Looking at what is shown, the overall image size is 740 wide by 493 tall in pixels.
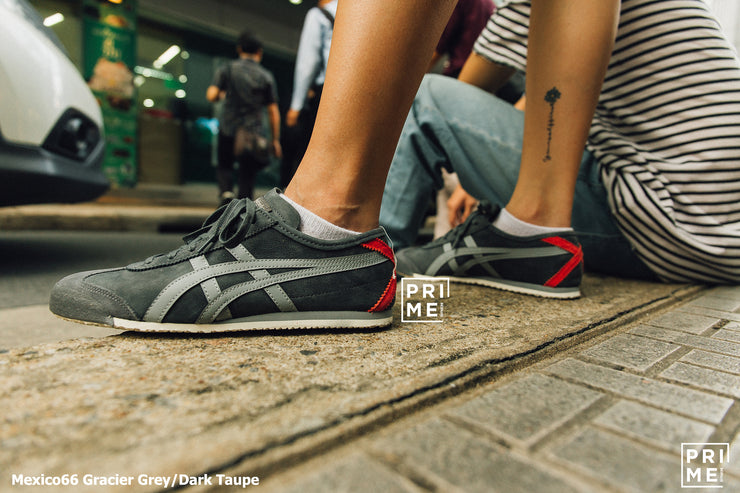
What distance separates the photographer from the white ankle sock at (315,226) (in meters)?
0.95

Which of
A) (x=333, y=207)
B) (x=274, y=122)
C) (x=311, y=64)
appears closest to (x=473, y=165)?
(x=333, y=207)

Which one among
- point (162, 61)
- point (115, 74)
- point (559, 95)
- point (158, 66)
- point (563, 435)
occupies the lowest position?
point (563, 435)

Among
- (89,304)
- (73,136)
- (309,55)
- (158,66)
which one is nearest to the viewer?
(89,304)

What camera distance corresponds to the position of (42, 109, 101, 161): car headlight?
6.83ft

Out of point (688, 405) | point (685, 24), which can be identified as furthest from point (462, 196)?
point (688, 405)

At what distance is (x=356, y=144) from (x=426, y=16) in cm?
28

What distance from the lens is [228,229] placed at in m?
0.94

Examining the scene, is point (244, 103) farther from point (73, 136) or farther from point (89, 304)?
point (89, 304)

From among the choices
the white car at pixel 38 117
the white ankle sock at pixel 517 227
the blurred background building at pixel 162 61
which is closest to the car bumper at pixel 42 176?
the white car at pixel 38 117

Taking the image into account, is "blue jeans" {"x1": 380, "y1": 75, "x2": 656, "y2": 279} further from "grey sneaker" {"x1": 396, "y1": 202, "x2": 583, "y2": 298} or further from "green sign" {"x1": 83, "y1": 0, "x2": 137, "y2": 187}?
"green sign" {"x1": 83, "y1": 0, "x2": 137, "y2": 187}

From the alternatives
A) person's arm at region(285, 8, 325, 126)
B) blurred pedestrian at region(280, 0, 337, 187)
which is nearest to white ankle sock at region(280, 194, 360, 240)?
blurred pedestrian at region(280, 0, 337, 187)

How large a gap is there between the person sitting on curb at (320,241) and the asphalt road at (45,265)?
0.37m

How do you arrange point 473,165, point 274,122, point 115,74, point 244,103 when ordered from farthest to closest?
1. point 115,74
2. point 274,122
3. point 244,103
4. point 473,165

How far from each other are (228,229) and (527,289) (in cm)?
95
